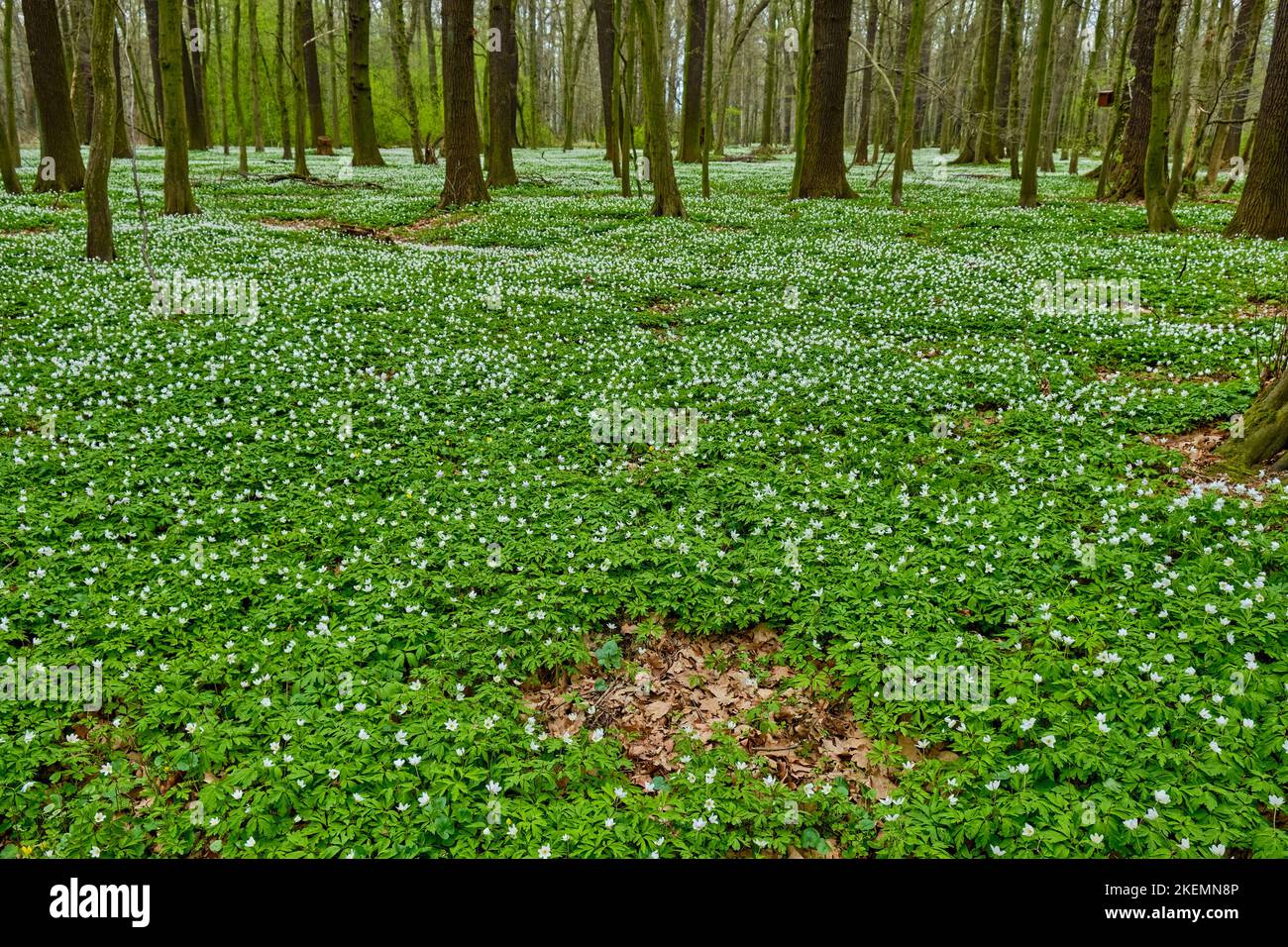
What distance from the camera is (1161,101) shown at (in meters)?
14.9

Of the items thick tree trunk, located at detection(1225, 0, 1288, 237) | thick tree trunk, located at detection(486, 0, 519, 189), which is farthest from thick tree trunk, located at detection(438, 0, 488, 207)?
thick tree trunk, located at detection(1225, 0, 1288, 237)

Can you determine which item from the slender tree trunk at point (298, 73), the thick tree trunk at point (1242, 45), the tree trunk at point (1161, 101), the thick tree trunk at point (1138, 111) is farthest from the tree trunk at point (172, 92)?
the thick tree trunk at point (1242, 45)

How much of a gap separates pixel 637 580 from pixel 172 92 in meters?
17.4

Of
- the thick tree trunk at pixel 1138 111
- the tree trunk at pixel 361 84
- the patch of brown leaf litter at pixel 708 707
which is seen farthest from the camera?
the tree trunk at pixel 361 84

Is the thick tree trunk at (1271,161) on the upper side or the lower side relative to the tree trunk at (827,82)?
lower

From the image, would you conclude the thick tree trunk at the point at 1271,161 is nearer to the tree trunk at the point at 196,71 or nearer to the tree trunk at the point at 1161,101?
the tree trunk at the point at 1161,101

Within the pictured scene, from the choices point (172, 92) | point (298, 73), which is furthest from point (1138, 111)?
point (298, 73)

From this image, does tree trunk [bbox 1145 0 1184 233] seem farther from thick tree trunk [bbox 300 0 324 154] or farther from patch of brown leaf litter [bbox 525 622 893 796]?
thick tree trunk [bbox 300 0 324 154]

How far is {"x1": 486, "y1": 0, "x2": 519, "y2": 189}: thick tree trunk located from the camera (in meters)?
27.0

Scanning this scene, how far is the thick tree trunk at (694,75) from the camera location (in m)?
34.5

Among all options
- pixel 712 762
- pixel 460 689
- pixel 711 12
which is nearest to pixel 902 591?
pixel 712 762

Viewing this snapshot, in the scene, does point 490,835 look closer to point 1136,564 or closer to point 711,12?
point 1136,564

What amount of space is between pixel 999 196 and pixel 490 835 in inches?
1175

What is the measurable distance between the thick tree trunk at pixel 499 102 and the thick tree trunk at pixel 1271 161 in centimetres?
2193
